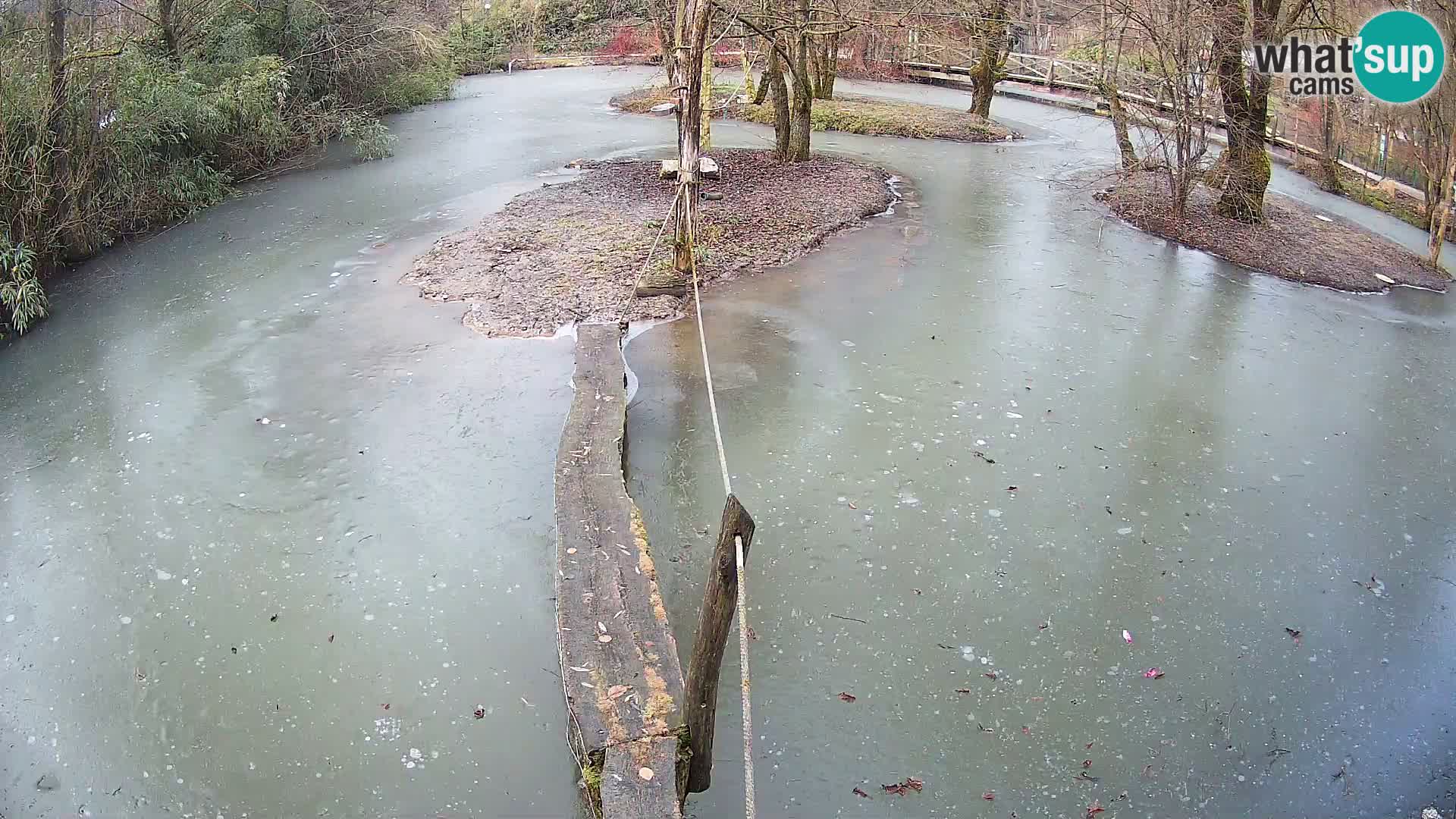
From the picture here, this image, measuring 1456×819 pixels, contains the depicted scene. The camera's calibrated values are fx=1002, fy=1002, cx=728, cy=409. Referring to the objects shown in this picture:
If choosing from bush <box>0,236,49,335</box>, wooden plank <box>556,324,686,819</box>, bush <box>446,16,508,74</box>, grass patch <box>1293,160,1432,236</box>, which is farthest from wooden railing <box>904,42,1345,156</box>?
bush <box>0,236,49,335</box>

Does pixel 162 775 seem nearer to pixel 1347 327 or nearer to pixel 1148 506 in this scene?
pixel 1148 506

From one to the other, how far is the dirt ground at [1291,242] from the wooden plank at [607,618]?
341 inches

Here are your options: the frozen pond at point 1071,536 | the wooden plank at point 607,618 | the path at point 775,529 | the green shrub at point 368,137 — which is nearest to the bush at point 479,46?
the green shrub at point 368,137

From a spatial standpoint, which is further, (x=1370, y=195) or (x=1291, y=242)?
(x=1370, y=195)

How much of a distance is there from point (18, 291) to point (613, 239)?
18.4ft

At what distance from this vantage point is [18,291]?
29.3 feet

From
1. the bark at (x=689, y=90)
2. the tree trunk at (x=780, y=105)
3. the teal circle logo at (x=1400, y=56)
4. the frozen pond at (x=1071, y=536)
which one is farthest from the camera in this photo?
the tree trunk at (x=780, y=105)

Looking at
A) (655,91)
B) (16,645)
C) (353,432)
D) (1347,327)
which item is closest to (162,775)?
(16,645)

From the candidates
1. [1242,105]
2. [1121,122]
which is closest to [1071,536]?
[1242,105]

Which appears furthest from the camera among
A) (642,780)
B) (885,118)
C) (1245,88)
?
(885,118)

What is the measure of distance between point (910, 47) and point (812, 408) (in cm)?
2071

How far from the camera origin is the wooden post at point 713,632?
353cm

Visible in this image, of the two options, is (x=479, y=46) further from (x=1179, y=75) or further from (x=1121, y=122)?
(x=1179, y=75)

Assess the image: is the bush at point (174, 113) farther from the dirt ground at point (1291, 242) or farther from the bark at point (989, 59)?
the dirt ground at point (1291, 242)
